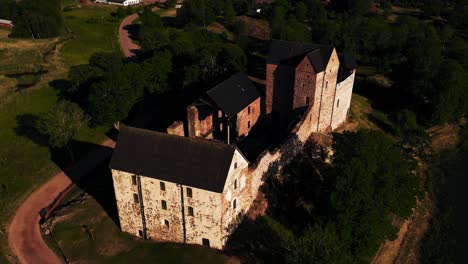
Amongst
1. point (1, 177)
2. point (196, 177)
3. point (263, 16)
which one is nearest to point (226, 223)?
point (196, 177)

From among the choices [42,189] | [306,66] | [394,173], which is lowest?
[42,189]


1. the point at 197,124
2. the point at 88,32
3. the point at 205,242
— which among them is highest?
the point at 197,124

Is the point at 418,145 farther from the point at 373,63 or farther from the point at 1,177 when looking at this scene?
the point at 1,177

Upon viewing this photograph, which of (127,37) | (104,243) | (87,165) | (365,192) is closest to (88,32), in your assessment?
(127,37)

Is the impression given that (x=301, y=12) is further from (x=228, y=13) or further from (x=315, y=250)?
(x=315, y=250)

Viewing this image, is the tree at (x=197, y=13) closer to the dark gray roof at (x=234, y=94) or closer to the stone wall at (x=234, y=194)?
the dark gray roof at (x=234, y=94)

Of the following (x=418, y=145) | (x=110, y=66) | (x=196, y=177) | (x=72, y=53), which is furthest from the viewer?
(x=72, y=53)

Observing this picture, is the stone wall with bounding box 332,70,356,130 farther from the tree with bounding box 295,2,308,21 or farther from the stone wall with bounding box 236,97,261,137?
the tree with bounding box 295,2,308,21
